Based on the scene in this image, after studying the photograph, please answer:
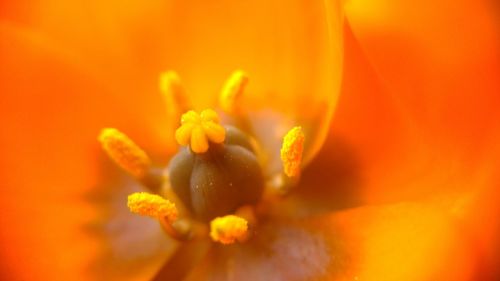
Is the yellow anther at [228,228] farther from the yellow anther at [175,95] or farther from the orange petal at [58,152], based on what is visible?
the yellow anther at [175,95]

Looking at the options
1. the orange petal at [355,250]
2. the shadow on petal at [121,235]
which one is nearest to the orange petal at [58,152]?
the shadow on petal at [121,235]

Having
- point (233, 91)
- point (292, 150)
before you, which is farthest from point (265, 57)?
point (292, 150)

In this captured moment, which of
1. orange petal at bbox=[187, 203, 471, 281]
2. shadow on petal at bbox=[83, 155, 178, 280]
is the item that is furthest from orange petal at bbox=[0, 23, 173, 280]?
orange petal at bbox=[187, 203, 471, 281]

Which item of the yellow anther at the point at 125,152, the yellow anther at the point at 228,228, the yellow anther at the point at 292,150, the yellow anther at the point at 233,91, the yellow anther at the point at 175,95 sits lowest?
the yellow anther at the point at 228,228

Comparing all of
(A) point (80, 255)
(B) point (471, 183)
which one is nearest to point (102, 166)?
(A) point (80, 255)

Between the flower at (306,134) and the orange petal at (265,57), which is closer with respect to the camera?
the flower at (306,134)

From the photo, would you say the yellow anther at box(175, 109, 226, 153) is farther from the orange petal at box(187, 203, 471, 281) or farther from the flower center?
the orange petal at box(187, 203, 471, 281)

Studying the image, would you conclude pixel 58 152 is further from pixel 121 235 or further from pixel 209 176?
pixel 209 176
